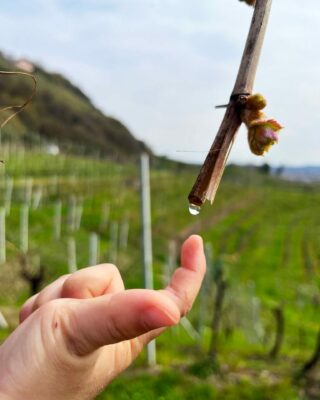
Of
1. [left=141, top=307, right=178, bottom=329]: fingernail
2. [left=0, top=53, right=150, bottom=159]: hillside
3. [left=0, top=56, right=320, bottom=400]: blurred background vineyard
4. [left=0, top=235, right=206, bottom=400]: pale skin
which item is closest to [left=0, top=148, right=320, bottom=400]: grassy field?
[left=0, top=56, right=320, bottom=400]: blurred background vineyard

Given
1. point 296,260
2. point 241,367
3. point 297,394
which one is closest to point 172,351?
point 241,367

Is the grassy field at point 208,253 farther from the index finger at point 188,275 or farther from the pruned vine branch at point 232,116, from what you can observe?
the pruned vine branch at point 232,116

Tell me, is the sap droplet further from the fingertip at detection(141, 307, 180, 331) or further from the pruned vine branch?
the fingertip at detection(141, 307, 180, 331)

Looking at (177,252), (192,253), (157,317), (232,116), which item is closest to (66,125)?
(177,252)

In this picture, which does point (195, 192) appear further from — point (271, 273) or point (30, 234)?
point (271, 273)

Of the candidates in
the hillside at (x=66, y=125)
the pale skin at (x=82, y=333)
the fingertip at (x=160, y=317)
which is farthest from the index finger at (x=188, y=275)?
the hillside at (x=66, y=125)

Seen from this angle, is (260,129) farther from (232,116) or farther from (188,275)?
(188,275)
